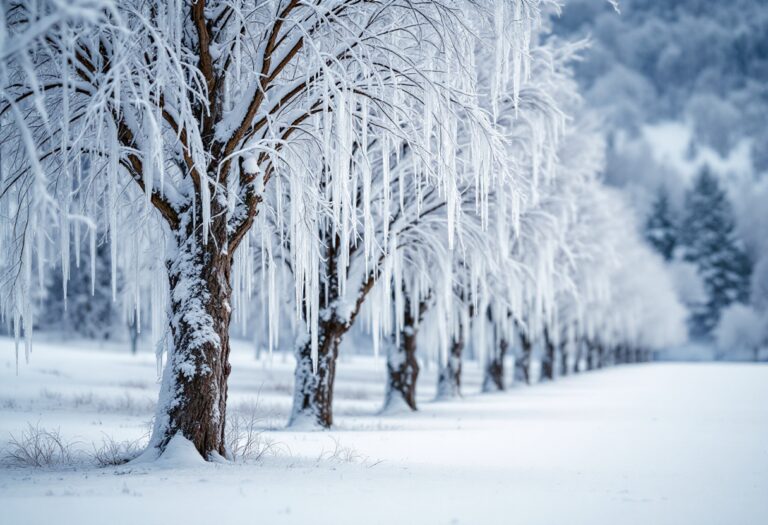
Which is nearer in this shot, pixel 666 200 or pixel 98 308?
pixel 98 308

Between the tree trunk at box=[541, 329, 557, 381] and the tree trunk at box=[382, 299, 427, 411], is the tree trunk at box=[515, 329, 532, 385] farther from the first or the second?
the tree trunk at box=[382, 299, 427, 411]

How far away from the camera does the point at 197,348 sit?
5.78 m

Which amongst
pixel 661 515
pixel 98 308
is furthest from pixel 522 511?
pixel 98 308

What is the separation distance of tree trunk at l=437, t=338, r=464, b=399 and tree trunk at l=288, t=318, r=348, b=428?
8.62m

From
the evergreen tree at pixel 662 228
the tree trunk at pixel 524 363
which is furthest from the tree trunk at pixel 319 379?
the evergreen tree at pixel 662 228

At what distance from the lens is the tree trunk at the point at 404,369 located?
1476cm

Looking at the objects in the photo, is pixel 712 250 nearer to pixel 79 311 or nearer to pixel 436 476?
pixel 79 311

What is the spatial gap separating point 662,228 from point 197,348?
3981 inches

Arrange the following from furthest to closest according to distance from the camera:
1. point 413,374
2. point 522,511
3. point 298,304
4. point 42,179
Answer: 1. point 413,374
2. point 298,304
3. point 522,511
4. point 42,179

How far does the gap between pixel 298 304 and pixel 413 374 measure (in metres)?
8.95

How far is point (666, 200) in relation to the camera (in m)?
100

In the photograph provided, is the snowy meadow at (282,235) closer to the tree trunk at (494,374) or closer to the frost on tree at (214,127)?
→ the frost on tree at (214,127)

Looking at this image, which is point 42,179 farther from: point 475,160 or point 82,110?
point 475,160

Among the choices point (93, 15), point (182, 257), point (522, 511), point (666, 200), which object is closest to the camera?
point (93, 15)
